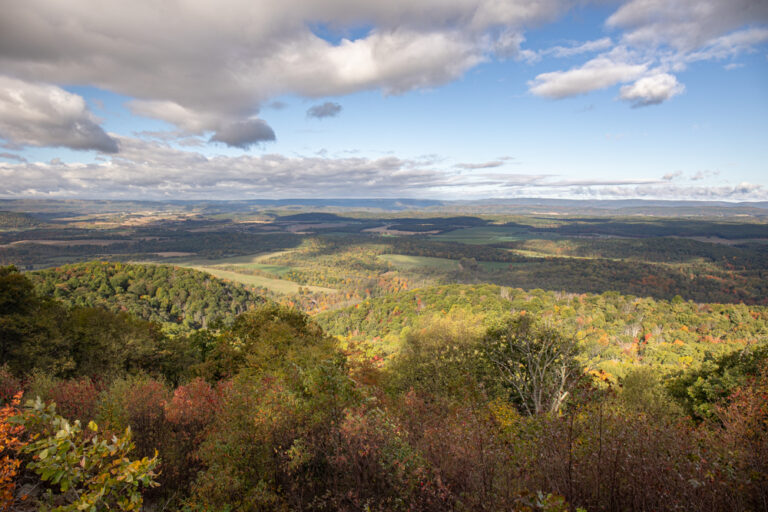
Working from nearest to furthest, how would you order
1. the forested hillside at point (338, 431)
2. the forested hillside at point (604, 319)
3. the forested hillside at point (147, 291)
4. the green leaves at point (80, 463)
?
1. the green leaves at point (80, 463)
2. the forested hillside at point (338, 431)
3. the forested hillside at point (604, 319)
4. the forested hillside at point (147, 291)

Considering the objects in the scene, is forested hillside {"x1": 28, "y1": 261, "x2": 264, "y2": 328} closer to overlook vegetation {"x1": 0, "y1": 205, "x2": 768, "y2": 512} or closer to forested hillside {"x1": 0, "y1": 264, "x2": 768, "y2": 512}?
overlook vegetation {"x1": 0, "y1": 205, "x2": 768, "y2": 512}

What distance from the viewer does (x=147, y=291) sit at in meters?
103

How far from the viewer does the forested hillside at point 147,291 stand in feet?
270

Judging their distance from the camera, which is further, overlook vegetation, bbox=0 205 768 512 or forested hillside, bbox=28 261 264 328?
forested hillside, bbox=28 261 264 328

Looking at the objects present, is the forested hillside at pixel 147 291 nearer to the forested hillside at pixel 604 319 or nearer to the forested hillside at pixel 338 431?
the forested hillside at pixel 604 319

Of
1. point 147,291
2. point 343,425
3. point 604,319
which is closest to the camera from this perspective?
point 343,425

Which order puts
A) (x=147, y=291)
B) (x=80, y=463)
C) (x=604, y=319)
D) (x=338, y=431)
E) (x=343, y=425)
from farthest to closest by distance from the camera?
1. (x=604, y=319)
2. (x=147, y=291)
3. (x=338, y=431)
4. (x=343, y=425)
5. (x=80, y=463)

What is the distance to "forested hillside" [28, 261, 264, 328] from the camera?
270 feet

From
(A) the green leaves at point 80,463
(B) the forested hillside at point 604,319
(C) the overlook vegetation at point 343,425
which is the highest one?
(A) the green leaves at point 80,463

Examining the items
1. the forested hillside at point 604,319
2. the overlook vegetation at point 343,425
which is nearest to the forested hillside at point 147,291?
the forested hillside at point 604,319

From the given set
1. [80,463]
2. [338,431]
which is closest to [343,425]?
[338,431]

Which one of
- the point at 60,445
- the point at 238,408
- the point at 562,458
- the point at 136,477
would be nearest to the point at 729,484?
the point at 562,458

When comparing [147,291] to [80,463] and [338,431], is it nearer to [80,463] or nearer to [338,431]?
[338,431]

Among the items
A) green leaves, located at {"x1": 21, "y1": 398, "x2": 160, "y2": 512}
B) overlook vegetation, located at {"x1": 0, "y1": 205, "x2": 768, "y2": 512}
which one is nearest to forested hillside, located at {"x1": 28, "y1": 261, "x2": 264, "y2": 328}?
overlook vegetation, located at {"x1": 0, "y1": 205, "x2": 768, "y2": 512}
